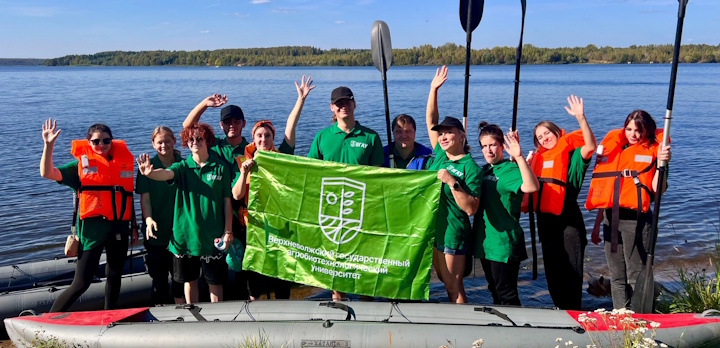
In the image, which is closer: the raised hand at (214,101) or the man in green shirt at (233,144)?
the man in green shirt at (233,144)

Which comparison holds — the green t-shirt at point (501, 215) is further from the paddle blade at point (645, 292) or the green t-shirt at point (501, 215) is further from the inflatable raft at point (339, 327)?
the paddle blade at point (645, 292)

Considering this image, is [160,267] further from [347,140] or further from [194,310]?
[347,140]

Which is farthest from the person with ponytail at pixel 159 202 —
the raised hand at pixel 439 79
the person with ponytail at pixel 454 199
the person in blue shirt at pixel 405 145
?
the raised hand at pixel 439 79

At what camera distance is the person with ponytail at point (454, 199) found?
4668 millimetres

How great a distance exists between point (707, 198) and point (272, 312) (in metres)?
10.9

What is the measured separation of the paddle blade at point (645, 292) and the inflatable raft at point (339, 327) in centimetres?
26

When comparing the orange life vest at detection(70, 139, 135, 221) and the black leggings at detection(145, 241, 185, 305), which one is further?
the black leggings at detection(145, 241, 185, 305)

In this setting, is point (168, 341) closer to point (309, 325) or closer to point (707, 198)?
point (309, 325)

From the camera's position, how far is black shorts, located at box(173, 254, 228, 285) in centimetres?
527

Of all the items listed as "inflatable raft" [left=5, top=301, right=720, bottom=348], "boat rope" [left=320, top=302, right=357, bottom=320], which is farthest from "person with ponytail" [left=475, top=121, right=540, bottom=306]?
"boat rope" [left=320, top=302, right=357, bottom=320]

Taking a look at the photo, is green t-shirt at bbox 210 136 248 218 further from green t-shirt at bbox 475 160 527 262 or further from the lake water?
the lake water

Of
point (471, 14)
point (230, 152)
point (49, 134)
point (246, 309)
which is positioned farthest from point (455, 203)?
point (49, 134)

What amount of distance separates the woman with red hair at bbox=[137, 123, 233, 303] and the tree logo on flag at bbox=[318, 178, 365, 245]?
2.80ft

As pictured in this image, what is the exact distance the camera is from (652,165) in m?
5.11
